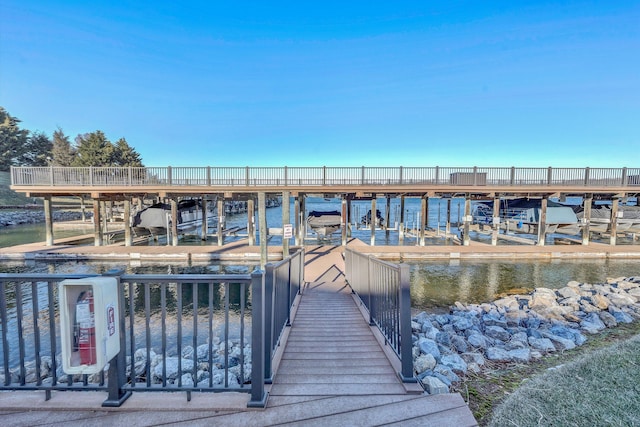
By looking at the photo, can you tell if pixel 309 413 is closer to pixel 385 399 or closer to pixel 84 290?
pixel 385 399

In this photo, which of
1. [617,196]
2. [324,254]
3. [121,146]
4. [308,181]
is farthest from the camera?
[121,146]

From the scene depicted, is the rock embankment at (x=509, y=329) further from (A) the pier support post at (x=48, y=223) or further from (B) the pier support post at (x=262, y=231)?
(A) the pier support post at (x=48, y=223)

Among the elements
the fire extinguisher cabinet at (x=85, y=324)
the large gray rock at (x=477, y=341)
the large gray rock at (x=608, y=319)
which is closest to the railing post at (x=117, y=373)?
the fire extinguisher cabinet at (x=85, y=324)

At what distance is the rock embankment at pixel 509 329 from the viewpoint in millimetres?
3809

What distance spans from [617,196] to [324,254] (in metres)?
16.1

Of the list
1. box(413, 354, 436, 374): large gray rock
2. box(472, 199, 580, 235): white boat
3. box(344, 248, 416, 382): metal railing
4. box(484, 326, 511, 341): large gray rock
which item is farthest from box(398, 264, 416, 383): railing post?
box(472, 199, 580, 235): white boat

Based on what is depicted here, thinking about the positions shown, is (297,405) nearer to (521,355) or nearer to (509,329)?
(521,355)

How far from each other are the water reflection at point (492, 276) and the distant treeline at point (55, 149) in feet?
137

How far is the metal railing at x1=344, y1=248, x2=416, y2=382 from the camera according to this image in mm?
2771

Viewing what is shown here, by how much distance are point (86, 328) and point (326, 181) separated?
13009 millimetres

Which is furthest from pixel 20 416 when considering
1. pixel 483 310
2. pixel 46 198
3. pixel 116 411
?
pixel 46 198

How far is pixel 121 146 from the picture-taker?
41.0 meters

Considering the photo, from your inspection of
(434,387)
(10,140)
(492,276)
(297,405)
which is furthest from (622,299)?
(10,140)

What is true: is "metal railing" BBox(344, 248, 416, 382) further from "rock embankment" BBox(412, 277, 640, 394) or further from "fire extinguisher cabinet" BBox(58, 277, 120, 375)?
"fire extinguisher cabinet" BBox(58, 277, 120, 375)
